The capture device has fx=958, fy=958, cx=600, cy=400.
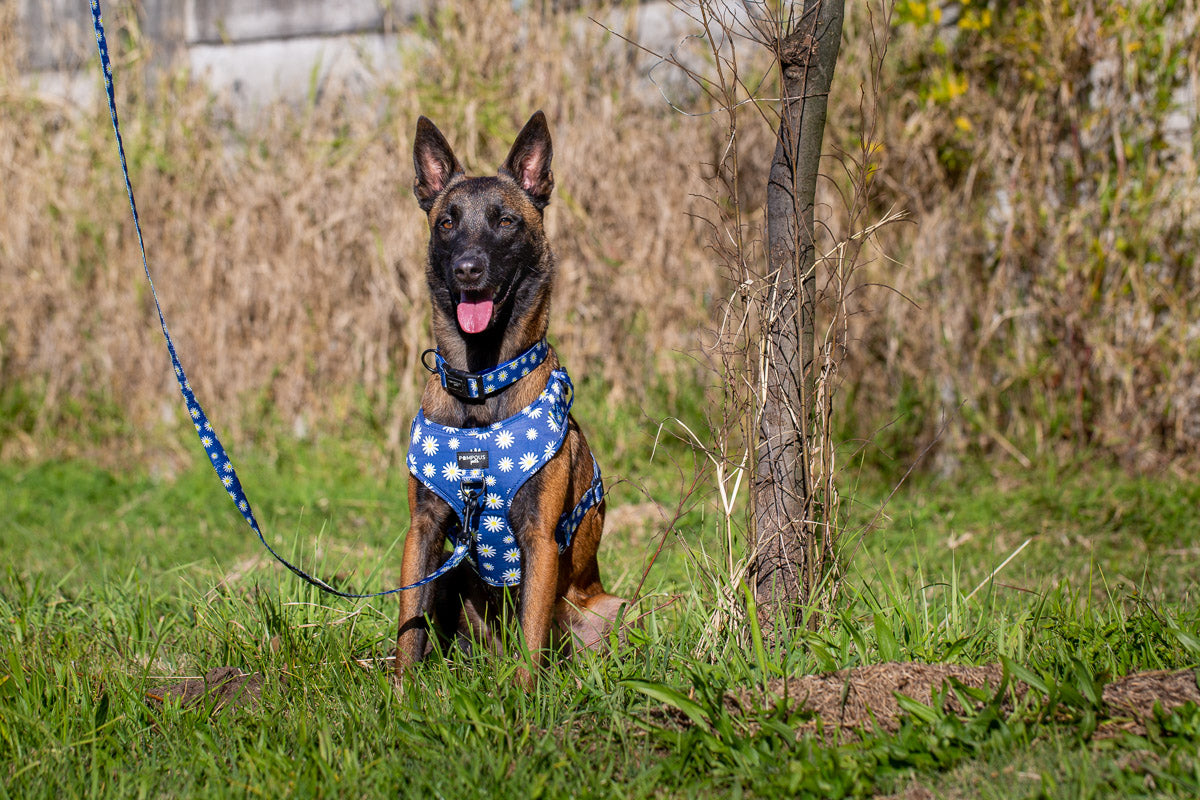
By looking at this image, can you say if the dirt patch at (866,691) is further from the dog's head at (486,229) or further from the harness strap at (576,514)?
the dog's head at (486,229)

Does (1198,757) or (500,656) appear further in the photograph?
(500,656)

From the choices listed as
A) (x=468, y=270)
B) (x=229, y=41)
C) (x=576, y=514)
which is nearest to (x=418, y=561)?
(x=576, y=514)

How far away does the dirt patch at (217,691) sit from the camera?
260 centimetres

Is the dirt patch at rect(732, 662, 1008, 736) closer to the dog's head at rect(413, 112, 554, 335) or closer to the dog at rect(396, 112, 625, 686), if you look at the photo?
the dog at rect(396, 112, 625, 686)

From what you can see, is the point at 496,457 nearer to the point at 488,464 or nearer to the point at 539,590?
the point at 488,464

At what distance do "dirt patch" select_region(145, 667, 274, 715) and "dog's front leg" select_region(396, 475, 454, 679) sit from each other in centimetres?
42

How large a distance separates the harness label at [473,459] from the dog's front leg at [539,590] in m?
0.27

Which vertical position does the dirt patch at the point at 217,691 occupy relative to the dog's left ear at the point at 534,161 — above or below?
below

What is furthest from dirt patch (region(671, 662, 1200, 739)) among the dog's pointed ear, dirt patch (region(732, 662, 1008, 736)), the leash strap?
the dog's pointed ear

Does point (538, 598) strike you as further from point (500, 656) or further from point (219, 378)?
point (219, 378)

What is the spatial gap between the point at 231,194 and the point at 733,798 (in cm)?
668

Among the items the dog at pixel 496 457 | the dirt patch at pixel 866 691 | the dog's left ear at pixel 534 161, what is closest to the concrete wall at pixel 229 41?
the dog's left ear at pixel 534 161

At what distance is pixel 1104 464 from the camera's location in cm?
580

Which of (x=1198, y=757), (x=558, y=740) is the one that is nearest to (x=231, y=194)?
(x=558, y=740)
